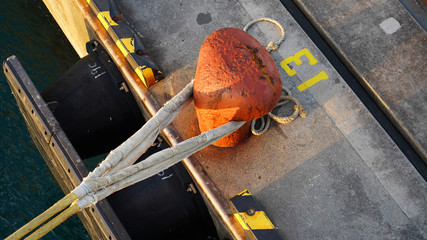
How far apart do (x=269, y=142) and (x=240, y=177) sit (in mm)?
A: 476

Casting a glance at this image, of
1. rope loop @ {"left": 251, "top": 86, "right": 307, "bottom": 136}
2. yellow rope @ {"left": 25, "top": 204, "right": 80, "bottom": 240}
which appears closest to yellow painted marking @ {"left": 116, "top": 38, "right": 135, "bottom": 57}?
rope loop @ {"left": 251, "top": 86, "right": 307, "bottom": 136}

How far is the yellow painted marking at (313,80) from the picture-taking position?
5.89 metres

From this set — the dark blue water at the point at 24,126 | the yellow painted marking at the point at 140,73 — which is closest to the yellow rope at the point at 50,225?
the yellow painted marking at the point at 140,73

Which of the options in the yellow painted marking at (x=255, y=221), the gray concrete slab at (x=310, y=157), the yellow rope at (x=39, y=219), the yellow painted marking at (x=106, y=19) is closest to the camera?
the yellow rope at (x=39, y=219)

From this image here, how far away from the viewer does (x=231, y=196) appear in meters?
5.48

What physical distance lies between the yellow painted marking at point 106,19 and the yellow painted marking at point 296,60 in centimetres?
189

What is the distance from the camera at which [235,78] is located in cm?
488

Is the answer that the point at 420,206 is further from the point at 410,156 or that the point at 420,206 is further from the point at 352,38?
the point at 352,38

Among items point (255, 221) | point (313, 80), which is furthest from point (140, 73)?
point (255, 221)

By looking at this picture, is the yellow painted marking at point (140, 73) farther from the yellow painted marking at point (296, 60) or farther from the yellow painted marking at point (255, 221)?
the yellow painted marking at point (255, 221)

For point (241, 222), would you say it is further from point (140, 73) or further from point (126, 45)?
point (126, 45)

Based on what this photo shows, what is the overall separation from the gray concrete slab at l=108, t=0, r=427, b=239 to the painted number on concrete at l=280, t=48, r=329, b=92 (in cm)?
3

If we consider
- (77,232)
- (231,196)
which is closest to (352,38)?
(231,196)

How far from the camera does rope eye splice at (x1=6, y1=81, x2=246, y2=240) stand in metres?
4.16
